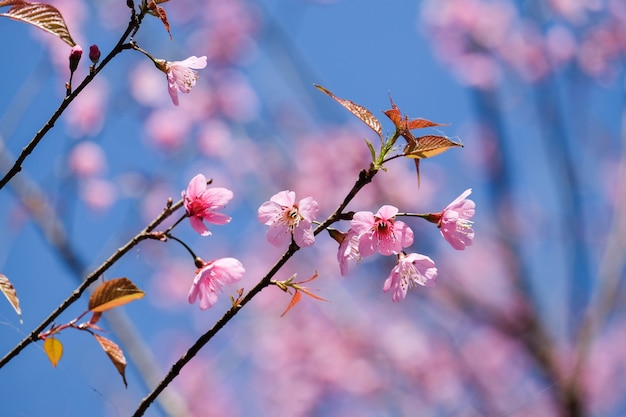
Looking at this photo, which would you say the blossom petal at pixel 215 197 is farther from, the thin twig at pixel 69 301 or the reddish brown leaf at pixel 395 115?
the reddish brown leaf at pixel 395 115

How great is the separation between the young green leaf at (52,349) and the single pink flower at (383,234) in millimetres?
504

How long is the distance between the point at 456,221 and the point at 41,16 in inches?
31.4

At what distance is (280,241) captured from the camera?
1035 mm

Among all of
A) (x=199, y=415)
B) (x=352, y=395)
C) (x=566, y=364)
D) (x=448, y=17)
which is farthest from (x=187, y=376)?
(x=448, y=17)

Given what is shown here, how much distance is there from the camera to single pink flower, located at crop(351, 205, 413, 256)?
98 centimetres

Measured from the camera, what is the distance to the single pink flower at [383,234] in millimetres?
982

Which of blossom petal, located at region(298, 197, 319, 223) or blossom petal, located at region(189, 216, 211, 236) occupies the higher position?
blossom petal, located at region(298, 197, 319, 223)

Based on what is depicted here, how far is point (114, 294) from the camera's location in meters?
0.86

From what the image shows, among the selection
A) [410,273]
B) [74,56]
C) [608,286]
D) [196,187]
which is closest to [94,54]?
[74,56]

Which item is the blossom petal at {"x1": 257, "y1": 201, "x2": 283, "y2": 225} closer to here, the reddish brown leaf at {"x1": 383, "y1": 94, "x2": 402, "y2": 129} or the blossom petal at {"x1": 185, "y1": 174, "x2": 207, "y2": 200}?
the blossom petal at {"x1": 185, "y1": 174, "x2": 207, "y2": 200}

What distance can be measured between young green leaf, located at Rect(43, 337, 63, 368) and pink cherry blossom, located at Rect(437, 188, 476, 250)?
69 cm

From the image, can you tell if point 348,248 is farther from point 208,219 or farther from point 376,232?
point 208,219

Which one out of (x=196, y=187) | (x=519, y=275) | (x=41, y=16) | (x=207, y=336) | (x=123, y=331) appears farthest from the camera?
(x=519, y=275)

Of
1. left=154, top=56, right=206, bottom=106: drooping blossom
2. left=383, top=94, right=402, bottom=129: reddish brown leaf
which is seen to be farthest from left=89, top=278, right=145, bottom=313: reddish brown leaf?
left=383, top=94, right=402, bottom=129: reddish brown leaf
